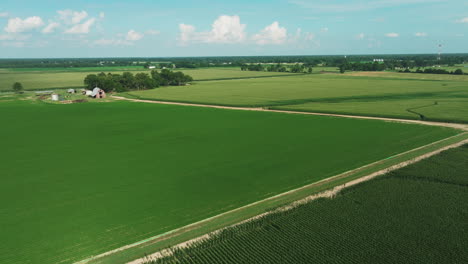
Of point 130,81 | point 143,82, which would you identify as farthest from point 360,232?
point 143,82

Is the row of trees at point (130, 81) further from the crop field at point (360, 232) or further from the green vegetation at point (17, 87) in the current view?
the crop field at point (360, 232)

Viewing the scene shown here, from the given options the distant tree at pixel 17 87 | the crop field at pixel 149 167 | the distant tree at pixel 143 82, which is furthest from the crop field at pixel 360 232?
the distant tree at pixel 17 87

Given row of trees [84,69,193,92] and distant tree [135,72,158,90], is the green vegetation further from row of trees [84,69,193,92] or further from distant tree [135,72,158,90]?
distant tree [135,72,158,90]

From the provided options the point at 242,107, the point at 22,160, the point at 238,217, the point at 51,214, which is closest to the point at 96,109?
the point at 242,107

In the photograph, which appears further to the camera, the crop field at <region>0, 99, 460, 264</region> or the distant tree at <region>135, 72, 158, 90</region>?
the distant tree at <region>135, 72, 158, 90</region>

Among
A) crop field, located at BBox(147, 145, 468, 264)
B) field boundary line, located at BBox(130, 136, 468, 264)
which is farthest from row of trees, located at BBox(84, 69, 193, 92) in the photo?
crop field, located at BBox(147, 145, 468, 264)

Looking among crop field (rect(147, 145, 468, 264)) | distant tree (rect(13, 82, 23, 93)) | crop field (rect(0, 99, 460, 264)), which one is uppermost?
distant tree (rect(13, 82, 23, 93))

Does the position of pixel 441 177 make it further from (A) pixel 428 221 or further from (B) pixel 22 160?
(B) pixel 22 160
